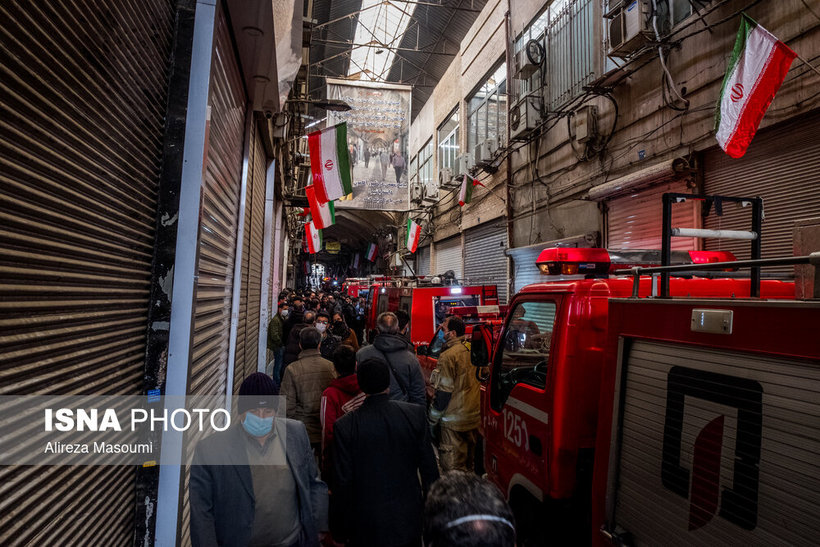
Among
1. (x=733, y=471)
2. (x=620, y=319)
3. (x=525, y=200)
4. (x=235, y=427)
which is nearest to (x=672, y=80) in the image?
(x=525, y=200)

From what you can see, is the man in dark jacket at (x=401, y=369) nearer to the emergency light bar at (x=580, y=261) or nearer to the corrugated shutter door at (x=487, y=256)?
the emergency light bar at (x=580, y=261)

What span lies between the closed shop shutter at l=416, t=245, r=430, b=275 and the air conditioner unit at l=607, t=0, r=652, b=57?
14268 mm

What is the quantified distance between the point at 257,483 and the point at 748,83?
19.1ft

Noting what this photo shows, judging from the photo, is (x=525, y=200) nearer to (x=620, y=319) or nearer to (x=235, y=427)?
(x=620, y=319)

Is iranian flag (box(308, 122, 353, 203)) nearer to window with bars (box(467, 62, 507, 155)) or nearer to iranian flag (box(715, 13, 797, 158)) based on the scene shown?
iranian flag (box(715, 13, 797, 158))

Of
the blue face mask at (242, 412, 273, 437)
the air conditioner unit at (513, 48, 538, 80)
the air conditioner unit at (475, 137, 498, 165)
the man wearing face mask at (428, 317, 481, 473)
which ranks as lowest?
the man wearing face mask at (428, 317, 481, 473)

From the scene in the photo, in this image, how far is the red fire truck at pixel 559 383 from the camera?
113 inches

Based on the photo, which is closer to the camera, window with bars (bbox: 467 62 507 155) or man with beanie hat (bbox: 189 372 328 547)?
man with beanie hat (bbox: 189 372 328 547)

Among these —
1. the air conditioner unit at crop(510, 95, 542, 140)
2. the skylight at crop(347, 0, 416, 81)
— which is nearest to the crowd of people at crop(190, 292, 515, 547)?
the air conditioner unit at crop(510, 95, 542, 140)

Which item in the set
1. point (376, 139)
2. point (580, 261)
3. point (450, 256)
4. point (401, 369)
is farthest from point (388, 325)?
point (450, 256)

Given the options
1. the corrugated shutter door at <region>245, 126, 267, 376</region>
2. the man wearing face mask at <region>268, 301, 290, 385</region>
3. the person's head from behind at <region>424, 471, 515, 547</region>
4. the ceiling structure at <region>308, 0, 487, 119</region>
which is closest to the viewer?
the person's head from behind at <region>424, 471, 515, 547</region>

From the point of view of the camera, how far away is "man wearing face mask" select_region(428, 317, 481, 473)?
4.84 metres

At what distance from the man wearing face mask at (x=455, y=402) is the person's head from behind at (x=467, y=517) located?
3.37m

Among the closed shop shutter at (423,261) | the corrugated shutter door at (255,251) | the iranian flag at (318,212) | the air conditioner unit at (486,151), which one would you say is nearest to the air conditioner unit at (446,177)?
the air conditioner unit at (486,151)
